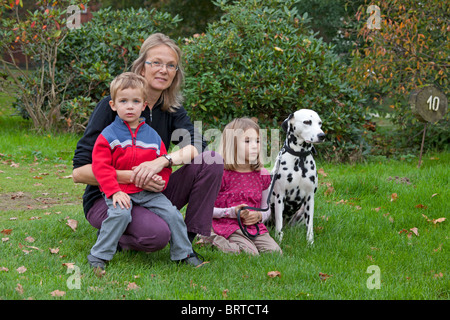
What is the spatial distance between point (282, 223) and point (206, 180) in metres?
1.18

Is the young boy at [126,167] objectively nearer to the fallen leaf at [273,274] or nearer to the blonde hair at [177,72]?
the blonde hair at [177,72]

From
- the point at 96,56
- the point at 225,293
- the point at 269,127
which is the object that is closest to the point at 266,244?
the point at 225,293

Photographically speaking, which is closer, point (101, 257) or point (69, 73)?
point (101, 257)

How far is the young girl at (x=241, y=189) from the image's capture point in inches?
178

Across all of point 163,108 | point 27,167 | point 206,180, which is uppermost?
point 163,108

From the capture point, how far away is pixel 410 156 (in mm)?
9398

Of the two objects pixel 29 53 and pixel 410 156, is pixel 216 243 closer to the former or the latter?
pixel 410 156

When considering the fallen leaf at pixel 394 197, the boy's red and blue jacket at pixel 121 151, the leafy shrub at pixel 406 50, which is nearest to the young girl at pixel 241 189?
the boy's red and blue jacket at pixel 121 151

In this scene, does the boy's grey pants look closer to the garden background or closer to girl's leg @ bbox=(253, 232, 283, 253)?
the garden background

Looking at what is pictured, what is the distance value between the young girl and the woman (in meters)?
0.36

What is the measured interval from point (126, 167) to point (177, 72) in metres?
1.02

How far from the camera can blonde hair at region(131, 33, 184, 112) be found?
429 centimetres

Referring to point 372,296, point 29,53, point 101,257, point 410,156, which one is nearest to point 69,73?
point 29,53

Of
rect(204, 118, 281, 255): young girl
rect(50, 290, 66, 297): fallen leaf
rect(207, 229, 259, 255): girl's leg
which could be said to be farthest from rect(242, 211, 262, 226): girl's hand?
rect(50, 290, 66, 297): fallen leaf
